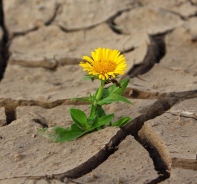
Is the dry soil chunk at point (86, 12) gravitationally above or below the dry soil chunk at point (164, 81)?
above

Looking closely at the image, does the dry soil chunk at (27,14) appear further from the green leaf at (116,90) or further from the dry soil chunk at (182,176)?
the dry soil chunk at (182,176)

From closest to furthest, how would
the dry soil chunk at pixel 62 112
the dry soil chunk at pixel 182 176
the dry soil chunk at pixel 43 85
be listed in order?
the dry soil chunk at pixel 182 176
the dry soil chunk at pixel 62 112
the dry soil chunk at pixel 43 85

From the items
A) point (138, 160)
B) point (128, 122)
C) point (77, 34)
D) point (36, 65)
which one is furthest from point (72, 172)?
point (77, 34)

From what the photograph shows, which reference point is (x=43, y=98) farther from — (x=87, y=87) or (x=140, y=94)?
(x=140, y=94)

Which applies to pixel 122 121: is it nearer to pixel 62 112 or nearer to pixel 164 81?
pixel 62 112

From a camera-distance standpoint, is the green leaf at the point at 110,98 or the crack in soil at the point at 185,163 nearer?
the crack in soil at the point at 185,163

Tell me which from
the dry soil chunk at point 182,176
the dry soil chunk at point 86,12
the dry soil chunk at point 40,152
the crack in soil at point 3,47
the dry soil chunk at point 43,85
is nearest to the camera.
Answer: the dry soil chunk at point 182,176

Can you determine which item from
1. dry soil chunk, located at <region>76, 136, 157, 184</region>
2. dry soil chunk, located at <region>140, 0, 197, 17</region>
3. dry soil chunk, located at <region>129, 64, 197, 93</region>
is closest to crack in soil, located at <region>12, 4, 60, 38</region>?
dry soil chunk, located at <region>140, 0, 197, 17</region>

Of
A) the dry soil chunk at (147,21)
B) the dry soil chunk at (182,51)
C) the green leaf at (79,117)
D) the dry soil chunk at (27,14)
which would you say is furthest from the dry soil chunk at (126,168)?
the dry soil chunk at (27,14)
